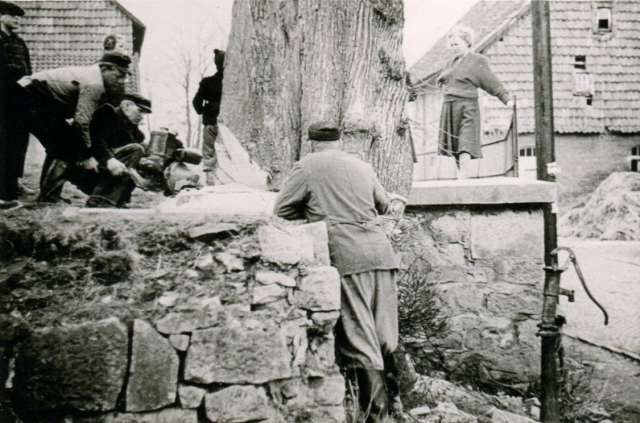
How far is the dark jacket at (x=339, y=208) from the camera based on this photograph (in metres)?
3.61

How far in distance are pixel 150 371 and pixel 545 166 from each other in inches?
168

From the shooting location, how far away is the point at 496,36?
1850 centimetres

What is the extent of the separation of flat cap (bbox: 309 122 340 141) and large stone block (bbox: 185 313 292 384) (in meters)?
1.36

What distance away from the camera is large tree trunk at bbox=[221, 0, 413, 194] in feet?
14.9

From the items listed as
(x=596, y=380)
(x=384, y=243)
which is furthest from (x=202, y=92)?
(x=596, y=380)

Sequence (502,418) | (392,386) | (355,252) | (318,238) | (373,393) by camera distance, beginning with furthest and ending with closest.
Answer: (502,418), (392,386), (355,252), (373,393), (318,238)

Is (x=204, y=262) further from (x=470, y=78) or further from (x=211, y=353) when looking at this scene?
(x=470, y=78)

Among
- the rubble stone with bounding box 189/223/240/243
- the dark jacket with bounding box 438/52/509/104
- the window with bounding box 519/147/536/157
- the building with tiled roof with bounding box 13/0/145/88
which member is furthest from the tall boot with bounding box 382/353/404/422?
the window with bounding box 519/147/536/157

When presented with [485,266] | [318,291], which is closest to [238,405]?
[318,291]

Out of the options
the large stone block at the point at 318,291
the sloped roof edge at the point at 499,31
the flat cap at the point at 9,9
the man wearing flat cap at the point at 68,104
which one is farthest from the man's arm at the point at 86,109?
the sloped roof edge at the point at 499,31

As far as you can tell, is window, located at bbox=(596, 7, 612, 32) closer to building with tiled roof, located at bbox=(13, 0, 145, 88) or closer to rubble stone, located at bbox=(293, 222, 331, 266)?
building with tiled roof, located at bbox=(13, 0, 145, 88)

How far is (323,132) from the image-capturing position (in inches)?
149

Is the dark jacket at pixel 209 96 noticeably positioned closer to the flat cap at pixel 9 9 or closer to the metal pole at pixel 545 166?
the flat cap at pixel 9 9

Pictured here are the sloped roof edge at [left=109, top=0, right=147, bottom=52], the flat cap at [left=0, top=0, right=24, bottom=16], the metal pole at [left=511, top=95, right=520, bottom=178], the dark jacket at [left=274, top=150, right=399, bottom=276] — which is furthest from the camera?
the sloped roof edge at [left=109, top=0, right=147, bottom=52]
